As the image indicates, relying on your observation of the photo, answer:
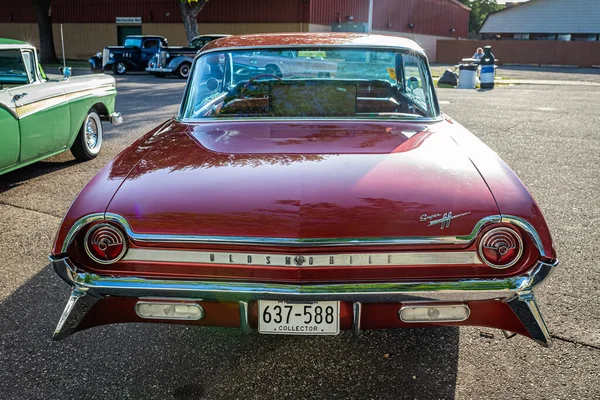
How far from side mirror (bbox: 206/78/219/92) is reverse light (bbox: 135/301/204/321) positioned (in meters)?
1.77

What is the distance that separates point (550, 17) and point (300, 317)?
5048 centimetres

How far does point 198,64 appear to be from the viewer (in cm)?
374

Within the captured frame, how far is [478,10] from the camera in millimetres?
74312

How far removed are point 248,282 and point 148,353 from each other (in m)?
0.94

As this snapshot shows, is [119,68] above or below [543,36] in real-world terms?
below

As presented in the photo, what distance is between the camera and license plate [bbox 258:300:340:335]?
2.31 metres

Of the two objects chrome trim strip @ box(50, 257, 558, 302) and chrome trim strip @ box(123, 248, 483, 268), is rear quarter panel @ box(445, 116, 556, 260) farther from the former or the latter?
chrome trim strip @ box(123, 248, 483, 268)

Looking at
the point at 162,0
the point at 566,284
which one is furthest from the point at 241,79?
the point at 162,0

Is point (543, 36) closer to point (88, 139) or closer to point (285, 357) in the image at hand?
point (88, 139)

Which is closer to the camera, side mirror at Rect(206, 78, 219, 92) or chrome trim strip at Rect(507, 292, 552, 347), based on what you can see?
chrome trim strip at Rect(507, 292, 552, 347)

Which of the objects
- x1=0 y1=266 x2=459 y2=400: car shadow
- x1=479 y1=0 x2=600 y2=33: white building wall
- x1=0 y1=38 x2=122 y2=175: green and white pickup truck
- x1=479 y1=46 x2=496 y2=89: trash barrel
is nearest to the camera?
x1=0 y1=266 x2=459 y2=400: car shadow

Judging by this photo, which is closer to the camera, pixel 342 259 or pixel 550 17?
pixel 342 259

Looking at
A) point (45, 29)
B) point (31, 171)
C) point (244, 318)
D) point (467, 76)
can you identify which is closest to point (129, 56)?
point (45, 29)

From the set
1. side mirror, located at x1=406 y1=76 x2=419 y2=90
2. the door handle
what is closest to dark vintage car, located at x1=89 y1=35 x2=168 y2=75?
the door handle
